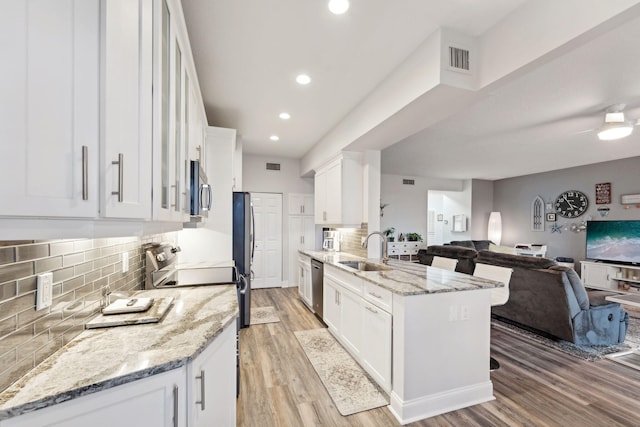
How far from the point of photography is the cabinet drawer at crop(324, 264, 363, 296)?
2.75 m

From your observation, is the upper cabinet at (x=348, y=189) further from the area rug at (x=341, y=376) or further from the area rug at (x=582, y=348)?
the area rug at (x=582, y=348)

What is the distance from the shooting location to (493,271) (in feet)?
10.2

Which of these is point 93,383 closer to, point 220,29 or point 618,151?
point 220,29

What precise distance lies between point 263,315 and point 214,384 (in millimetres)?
2952

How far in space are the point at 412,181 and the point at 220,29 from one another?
6.47m

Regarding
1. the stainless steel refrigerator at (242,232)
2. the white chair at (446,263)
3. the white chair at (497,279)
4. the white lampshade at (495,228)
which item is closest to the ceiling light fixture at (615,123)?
the white chair at (497,279)

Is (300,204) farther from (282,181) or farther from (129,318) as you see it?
(129,318)

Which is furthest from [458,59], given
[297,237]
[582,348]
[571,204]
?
[571,204]

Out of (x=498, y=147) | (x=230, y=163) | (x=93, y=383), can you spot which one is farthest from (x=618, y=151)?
(x=93, y=383)

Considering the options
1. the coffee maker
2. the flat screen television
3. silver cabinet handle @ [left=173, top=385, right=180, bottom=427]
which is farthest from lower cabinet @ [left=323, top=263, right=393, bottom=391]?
the flat screen television

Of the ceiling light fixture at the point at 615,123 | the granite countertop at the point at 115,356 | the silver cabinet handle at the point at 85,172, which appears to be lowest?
the granite countertop at the point at 115,356

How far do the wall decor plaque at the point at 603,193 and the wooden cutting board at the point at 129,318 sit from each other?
8220 mm

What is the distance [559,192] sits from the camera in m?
6.80

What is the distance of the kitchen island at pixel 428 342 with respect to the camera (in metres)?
2.04
